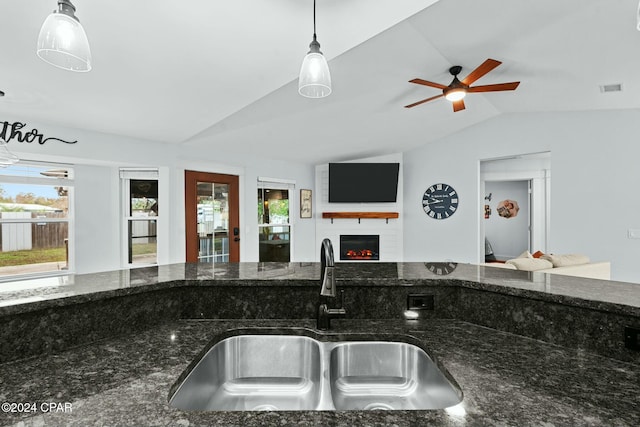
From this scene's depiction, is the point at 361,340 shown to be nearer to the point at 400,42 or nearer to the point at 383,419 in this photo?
the point at 383,419

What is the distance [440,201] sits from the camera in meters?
6.05

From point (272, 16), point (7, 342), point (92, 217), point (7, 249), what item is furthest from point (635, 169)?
point (7, 249)

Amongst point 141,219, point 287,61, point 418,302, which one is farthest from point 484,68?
point 141,219

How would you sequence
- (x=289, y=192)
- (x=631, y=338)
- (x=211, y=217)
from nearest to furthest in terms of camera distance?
1. (x=631, y=338)
2. (x=211, y=217)
3. (x=289, y=192)

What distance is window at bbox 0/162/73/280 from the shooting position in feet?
11.3

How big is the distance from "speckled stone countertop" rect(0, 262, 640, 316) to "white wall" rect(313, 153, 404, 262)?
4.61 m

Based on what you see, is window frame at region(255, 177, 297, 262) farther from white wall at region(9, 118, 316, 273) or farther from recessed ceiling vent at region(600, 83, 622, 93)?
recessed ceiling vent at region(600, 83, 622, 93)

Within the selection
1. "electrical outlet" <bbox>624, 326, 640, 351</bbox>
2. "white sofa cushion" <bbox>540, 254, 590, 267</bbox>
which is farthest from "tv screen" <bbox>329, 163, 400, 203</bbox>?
"electrical outlet" <bbox>624, 326, 640, 351</bbox>

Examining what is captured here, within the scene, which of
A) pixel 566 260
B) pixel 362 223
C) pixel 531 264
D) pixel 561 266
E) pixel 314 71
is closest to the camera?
pixel 314 71

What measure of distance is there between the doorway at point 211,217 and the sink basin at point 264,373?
11.8 ft

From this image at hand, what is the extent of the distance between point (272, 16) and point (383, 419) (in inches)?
85.5

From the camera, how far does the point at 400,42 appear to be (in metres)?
2.99

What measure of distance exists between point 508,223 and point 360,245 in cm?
415

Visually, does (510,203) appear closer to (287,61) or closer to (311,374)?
(287,61)
